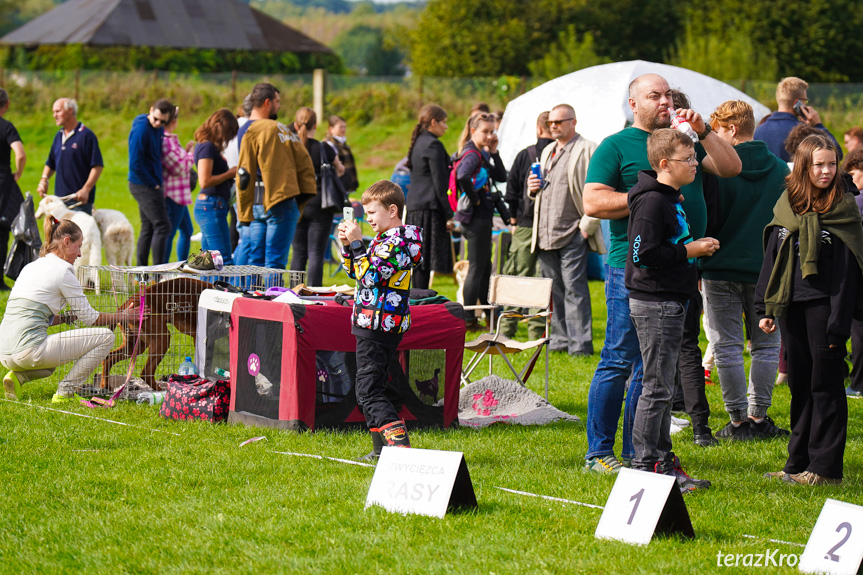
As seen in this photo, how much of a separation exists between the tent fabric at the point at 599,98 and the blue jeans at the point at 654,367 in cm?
775

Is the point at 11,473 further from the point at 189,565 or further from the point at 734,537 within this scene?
the point at 734,537

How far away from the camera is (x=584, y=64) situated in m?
38.6

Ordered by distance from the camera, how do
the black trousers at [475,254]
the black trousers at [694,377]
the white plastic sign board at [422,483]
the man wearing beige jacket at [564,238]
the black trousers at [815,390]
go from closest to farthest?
the white plastic sign board at [422,483]
the black trousers at [815,390]
the black trousers at [694,377]
the man wearing beige jacket at [564,238]
the black trousers at [475,254]

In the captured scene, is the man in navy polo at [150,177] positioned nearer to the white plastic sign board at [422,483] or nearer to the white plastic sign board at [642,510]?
the white plastic sign board at [422,483]

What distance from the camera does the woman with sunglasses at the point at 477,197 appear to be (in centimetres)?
888

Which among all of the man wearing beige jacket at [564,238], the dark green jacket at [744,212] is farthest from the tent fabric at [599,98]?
the dark green jacket at [744,212]

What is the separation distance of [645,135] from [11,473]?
3.36m

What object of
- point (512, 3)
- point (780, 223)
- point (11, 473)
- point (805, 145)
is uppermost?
point (512, 3)

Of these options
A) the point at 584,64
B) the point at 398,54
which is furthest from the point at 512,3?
the point at 398,54

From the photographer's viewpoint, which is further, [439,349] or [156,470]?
[439,349]

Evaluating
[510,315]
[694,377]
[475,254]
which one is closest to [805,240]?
[694,377]

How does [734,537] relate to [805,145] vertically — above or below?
below

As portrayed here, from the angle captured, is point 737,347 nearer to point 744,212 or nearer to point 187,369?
point 744,212

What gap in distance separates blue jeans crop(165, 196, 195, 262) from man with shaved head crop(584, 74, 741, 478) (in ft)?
21.8
